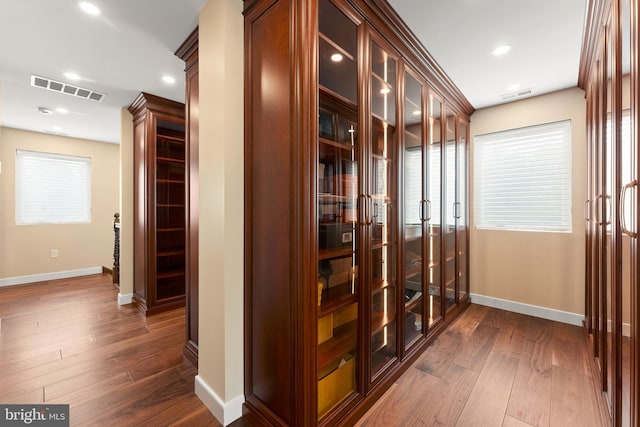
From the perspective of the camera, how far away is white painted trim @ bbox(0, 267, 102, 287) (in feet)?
13.8

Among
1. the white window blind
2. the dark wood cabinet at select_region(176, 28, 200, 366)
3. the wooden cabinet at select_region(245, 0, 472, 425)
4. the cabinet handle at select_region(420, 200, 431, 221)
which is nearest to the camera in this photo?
the wooden cabinet at select_region(245, 0, 472, 425)

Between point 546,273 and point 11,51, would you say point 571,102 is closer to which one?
point 546,273

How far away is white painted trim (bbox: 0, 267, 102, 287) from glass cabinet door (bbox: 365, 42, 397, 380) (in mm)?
5793

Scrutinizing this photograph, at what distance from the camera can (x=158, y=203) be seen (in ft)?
11.2

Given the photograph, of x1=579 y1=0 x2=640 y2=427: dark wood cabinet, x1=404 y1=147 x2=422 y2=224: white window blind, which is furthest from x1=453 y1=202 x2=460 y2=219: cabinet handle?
x1=579 y1=0 x2=640 y2=427: dark wood cabinet

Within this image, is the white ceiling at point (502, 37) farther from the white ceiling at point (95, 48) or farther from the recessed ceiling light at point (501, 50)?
the white ceiling at point (95, 48)

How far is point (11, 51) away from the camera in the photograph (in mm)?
2182

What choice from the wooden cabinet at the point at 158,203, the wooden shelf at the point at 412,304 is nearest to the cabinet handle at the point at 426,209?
the wooden shelf at the point at 412,304

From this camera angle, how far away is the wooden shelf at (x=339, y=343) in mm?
1492

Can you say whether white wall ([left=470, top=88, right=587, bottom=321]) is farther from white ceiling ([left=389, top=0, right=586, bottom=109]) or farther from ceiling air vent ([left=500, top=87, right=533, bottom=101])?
white ceiling ([left=389, top=0, right=586, bottom=109])

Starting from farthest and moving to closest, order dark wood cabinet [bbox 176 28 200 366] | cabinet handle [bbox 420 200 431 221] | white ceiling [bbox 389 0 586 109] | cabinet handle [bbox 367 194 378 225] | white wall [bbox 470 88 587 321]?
white wall [bbox 470 88 587 321] → cabinet handle [bbox 420 200 431 221] → dark wood cabinet [bbox 176 28 200 366] → white ceiling [bbox 389 0 586 109] → cabinet handle [bbox 367 194 378 225]

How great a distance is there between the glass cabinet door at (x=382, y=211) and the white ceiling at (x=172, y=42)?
470 mm

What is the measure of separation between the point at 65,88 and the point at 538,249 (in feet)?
18.3

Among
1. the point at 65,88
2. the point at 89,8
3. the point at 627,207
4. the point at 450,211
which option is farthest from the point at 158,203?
the point at 627,207
